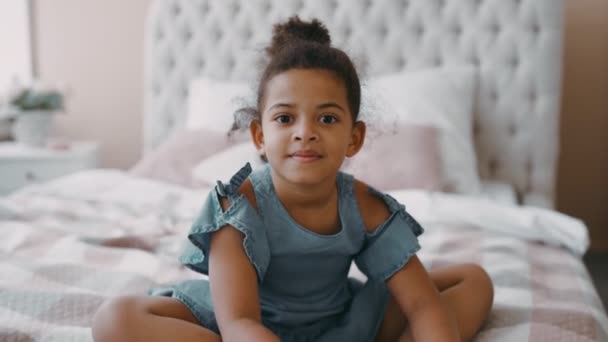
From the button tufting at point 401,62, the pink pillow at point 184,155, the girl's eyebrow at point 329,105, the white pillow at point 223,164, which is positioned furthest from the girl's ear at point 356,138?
the button tufting at point 401,62

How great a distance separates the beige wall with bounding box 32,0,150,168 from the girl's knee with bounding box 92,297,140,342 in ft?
8.47

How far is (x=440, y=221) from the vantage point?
2.06 metres

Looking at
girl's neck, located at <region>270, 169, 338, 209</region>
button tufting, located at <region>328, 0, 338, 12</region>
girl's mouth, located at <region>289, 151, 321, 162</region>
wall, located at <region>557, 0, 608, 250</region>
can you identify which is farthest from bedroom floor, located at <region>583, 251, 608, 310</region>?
girl's mouth, located at <region>289, 151, 321, 162</region>

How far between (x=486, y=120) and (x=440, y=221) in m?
0.95

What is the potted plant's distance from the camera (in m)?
3.12

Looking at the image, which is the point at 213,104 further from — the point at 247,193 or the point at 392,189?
the point at 247,193

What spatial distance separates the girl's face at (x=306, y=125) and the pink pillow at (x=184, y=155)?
144 cm

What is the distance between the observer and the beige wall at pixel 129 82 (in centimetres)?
306

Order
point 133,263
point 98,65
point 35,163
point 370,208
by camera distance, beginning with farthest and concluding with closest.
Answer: point 98,65 < point 35,163 < point 133,263 < point 370,208

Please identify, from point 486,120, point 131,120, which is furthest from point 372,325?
point 131,120

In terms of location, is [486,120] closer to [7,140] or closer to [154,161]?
[154,161]

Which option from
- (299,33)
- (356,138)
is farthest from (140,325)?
(299,33)

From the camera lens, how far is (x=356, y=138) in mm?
1259

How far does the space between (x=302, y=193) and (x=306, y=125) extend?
5.6 inches
